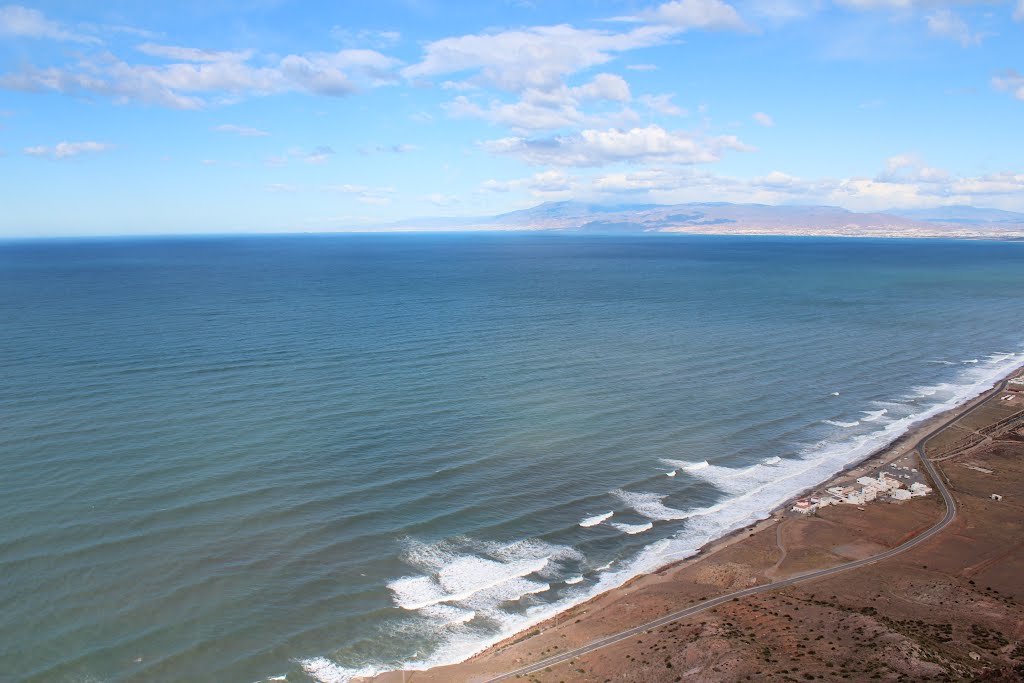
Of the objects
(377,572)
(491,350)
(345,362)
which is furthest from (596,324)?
(377,572)

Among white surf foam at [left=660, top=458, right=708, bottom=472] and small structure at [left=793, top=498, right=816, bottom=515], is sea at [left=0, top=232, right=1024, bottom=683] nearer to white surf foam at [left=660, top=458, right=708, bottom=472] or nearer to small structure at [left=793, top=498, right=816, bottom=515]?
white surf foam at [left=660, top=458, right=708, bottom=472]

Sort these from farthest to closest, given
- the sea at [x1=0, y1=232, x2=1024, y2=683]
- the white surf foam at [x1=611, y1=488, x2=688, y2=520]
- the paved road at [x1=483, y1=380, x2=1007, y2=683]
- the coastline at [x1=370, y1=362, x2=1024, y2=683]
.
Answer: the white surf foam at [x1=611, y1=488, x2=688, y2=520]
the sea at [x1=0, y1=232, x2=1024, y2=683]
the paved road at [x1=483, y1=380, x2=1007, y2=683]
the coastline at [x1=370, y1=362, x2=1024, y2=683]

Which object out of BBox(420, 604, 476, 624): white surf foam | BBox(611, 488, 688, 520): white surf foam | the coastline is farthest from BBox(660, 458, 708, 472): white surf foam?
BBox(420, 604, 476, 624): white surf foam

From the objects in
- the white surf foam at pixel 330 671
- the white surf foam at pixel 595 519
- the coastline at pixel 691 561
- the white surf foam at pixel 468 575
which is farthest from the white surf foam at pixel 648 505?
the white surf foam at pixel 330 671

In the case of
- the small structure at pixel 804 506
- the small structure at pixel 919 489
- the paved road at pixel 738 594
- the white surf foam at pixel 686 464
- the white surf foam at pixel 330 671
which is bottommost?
the white surf foam at pixel 330 671

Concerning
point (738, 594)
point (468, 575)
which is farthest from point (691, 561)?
point (468, 575)

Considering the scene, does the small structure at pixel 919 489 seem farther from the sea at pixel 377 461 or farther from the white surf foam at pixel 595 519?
the white surf foam at pixel 595 519
